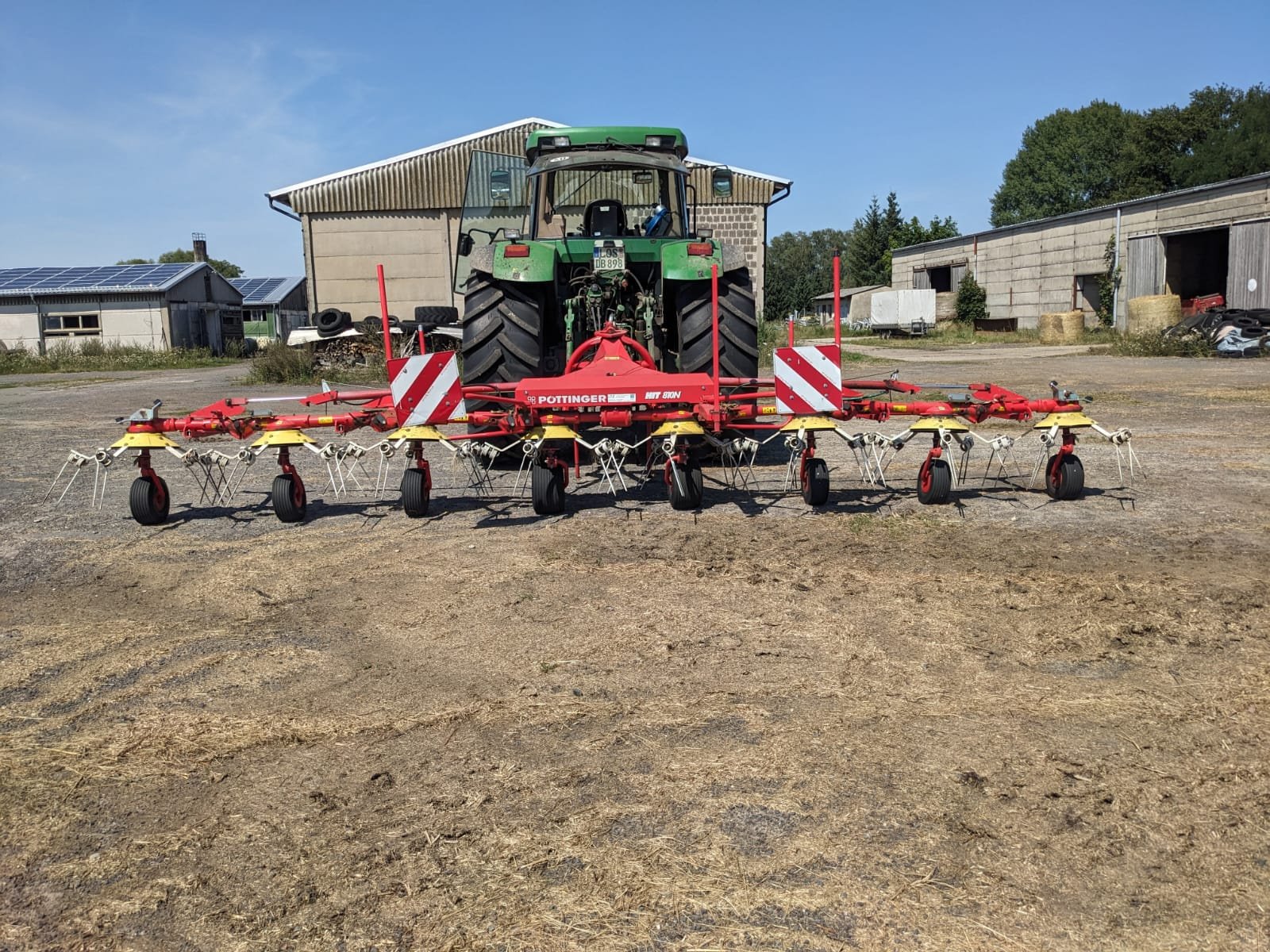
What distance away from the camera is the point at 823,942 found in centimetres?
213

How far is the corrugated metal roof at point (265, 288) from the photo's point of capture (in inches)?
2008

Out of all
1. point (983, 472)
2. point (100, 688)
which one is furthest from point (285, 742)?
point (983, 472)

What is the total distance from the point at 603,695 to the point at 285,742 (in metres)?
1.00

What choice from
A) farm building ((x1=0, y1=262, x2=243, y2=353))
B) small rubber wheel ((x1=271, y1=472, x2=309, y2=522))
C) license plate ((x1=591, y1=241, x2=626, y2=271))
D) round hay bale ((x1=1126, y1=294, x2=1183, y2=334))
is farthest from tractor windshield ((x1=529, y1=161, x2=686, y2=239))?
farm building ((x1=0, y1=262, x2=243, y2=353))

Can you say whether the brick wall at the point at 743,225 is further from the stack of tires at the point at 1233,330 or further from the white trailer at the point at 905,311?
the white trailer at the point at 905,311

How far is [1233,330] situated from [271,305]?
42680 mm

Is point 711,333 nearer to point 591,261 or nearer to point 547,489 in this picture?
point 591,261

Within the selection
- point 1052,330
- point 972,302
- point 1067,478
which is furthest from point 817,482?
point 972,302

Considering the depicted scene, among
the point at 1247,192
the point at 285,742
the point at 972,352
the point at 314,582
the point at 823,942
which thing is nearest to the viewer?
the point at 823,942

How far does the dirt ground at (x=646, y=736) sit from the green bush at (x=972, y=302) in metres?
35.0

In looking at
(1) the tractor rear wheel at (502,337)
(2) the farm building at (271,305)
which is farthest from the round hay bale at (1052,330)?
(2) the farm building at (271,305)

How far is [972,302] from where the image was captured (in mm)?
39219

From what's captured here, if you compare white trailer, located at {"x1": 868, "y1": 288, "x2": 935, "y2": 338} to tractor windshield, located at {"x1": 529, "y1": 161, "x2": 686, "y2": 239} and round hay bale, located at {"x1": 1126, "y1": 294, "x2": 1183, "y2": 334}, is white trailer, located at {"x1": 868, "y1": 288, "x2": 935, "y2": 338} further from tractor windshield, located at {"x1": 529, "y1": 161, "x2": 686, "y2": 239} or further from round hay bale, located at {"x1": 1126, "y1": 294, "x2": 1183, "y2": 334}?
tractor windshield, located at {"x1": 529, "y1": 161, "x2": 686, "y2": 239}

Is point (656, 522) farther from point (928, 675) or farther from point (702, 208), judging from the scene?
point (702, 208)
